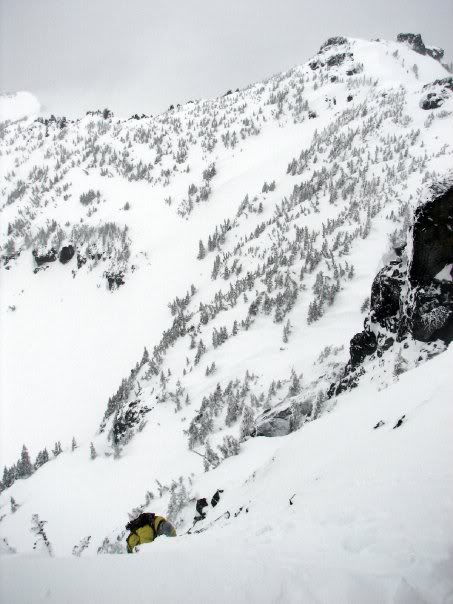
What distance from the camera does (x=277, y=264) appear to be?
15.9m

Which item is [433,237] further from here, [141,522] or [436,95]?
[436,95]

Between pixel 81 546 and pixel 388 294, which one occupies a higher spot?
pixel 388 294

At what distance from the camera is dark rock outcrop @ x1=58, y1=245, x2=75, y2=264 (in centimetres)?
2397

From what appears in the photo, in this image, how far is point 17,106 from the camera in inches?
3189

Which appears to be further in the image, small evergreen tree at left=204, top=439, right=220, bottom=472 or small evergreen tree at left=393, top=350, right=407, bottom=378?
small evergreen tree at left=204, top=439, right=220, bottom=472

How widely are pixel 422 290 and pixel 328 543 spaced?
5.32 metres

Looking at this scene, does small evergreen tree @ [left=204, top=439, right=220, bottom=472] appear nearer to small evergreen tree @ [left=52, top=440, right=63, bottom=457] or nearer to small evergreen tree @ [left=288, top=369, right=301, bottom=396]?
small evergreen tree @ [left=288, top=369, right=301, bottom=396]

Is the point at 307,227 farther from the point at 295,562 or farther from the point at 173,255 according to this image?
the point at 295,562

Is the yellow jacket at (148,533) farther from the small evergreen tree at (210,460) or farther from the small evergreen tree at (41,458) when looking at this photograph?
the small evergreen tree at (41,458)

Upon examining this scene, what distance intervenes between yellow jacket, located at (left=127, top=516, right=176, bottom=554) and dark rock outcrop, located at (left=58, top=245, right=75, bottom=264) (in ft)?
72.7

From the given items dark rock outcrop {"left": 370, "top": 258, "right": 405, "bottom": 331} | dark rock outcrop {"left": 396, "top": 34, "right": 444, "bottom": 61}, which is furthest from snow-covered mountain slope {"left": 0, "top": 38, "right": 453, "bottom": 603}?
dark rock outcrop {"left": 396, "top": 34, "right": 444, "bottom": 61}

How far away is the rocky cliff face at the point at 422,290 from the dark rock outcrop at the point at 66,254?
70.6 feet

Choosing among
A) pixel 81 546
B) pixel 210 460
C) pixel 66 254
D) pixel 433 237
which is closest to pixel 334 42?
pixel 66 254

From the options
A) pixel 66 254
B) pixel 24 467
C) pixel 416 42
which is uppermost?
pixel 416 42
